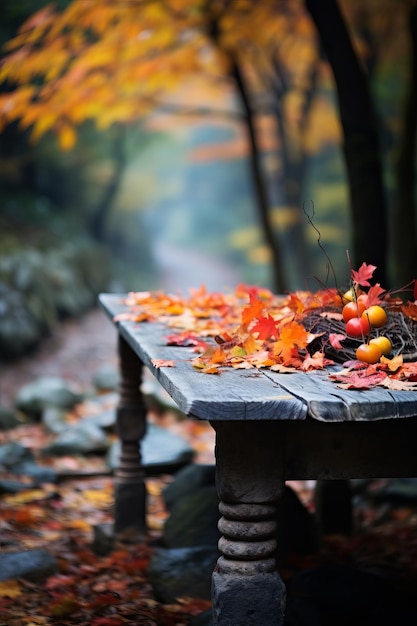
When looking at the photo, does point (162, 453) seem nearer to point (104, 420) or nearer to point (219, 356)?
point (104, 420)

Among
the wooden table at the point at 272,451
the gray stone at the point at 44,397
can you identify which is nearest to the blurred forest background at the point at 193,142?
the wooden table at the point at 272,451

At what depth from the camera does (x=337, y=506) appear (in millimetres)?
5430

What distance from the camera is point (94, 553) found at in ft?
17.2

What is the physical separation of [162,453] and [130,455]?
1.63m

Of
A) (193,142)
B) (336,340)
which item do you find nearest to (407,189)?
(336,340)

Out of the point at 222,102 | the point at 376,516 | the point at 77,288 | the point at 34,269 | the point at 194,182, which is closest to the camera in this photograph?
the point at 376,516

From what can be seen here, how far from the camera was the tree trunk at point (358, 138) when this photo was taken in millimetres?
5855

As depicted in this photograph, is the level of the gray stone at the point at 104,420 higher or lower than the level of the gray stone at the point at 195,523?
lower

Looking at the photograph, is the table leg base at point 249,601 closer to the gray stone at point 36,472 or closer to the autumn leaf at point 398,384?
the autumn leaf at point 398,384

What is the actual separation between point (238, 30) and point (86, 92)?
198 cm

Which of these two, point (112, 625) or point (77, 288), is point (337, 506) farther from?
point (77, 288)

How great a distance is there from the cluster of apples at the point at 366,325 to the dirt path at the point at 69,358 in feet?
22.9

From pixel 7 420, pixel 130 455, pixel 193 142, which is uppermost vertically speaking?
pixel 130 455

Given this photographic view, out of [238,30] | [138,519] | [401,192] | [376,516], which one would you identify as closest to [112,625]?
[138,519]
